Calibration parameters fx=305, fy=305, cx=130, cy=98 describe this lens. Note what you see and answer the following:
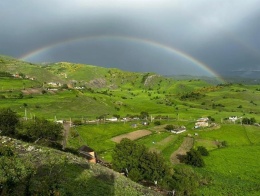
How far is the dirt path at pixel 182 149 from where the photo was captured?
92938 millimetres

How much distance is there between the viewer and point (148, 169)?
68.6 m

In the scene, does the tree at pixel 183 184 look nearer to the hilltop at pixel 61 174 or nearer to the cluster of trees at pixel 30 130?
the hilltop at pixel 61 174

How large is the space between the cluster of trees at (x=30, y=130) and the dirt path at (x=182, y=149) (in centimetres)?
3609

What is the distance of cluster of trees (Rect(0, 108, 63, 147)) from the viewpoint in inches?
2876

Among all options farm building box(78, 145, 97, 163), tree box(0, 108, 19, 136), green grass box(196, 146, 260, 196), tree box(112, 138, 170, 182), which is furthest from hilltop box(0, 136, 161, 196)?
green grass box(196, 146, 260, 196)

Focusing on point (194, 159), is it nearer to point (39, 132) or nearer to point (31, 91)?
point (39, 132)

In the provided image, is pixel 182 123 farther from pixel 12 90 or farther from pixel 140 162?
pixel 12 90

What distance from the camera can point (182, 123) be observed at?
15000 centimetres

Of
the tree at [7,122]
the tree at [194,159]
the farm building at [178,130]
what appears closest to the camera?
the tree at [7,122]

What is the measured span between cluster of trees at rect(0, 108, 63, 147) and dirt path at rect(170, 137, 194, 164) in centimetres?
3609

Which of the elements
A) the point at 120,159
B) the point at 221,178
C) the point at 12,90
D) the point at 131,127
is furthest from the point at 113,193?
the point at 12,90

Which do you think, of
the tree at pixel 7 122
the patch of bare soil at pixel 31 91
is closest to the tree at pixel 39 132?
the tree at pixel 7 122

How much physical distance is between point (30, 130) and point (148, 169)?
97.4 feet

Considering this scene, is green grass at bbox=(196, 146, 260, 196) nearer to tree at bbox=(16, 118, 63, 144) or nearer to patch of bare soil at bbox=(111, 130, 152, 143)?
patch of bare soil at bbox=(111, 130, 152, 143)
